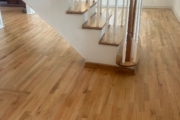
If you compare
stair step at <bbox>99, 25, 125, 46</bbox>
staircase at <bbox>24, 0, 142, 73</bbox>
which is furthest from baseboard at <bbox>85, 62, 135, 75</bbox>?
stair step at <bbox>99, 25, 125, 46</bbox>

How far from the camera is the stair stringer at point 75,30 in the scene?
2.42 m

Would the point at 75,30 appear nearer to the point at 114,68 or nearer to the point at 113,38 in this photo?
the point at 113,38

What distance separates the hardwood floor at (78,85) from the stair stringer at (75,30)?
0.66 feet

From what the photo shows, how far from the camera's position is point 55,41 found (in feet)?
11.7

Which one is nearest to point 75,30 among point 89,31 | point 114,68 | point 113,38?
point 89,31

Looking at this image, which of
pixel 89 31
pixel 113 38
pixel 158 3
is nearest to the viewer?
pixel 89 31

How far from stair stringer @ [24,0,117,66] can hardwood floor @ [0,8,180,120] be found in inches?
7.9

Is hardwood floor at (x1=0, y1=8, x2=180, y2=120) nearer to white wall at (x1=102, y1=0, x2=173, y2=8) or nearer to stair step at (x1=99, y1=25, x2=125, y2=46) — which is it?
stair step at (x1=99, y1=25, x2=125, y2=46)

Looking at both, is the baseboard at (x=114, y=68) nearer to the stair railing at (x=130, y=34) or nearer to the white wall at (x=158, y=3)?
the stair railing at (x=130, y=34)

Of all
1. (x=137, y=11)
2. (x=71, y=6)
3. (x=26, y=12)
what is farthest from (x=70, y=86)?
(x=26, y=12)

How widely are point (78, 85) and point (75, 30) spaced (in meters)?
0.70

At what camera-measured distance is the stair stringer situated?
2.42 metres

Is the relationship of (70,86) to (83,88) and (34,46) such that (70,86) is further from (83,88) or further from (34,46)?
(34,46)

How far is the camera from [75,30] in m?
2.49
